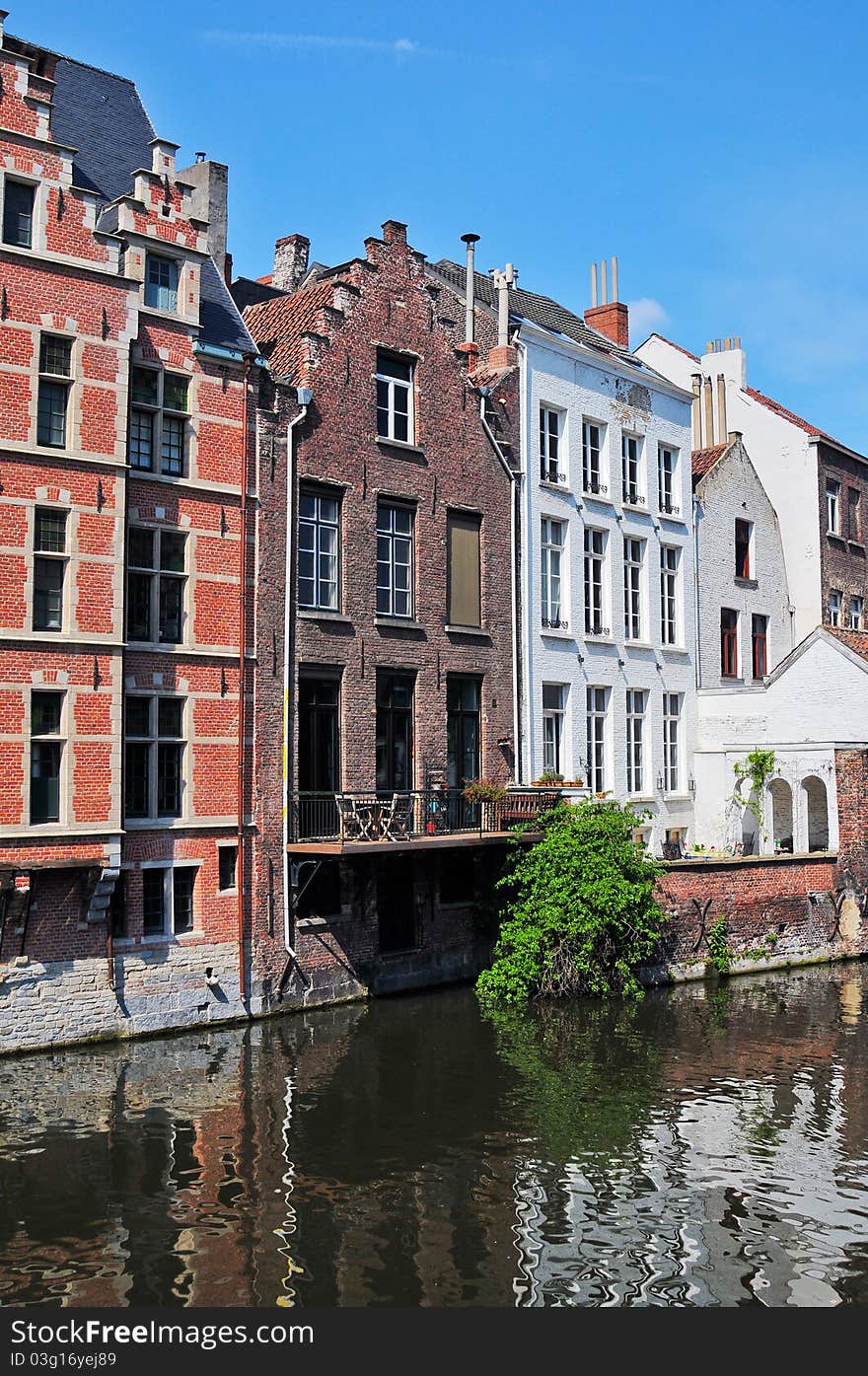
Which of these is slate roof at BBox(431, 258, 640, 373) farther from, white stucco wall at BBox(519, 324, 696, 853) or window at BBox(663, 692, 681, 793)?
window at BBox(663, 692, 681, 793)

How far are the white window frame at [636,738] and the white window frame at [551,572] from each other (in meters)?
3.42

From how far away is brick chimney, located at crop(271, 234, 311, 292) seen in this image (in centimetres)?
2941

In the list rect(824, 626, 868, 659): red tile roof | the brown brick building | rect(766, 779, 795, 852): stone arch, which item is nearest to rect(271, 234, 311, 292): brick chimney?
the brown brick building

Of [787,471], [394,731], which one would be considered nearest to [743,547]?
[787,471]

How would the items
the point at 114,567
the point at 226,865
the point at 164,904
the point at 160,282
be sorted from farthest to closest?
the point at 226,865 → the point at 160,282 → the point at 164,904 → the point at 114,567

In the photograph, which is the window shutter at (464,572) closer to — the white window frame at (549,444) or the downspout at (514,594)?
the downspout at (514,594)

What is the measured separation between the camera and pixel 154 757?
804 inches

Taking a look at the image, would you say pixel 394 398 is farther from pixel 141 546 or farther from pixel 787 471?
pixel 787 471

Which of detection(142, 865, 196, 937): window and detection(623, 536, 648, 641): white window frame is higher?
detection(623, 536, 648, 641): white window frame

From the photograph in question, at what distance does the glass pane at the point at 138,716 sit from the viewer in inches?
798

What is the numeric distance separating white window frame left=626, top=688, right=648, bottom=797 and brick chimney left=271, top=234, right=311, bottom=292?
12.9 metres

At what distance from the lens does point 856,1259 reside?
1149cm

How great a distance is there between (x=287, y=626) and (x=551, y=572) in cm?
883

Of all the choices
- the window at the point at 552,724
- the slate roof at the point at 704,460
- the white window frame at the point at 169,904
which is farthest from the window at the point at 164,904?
the slate roof at the point at 704,460
